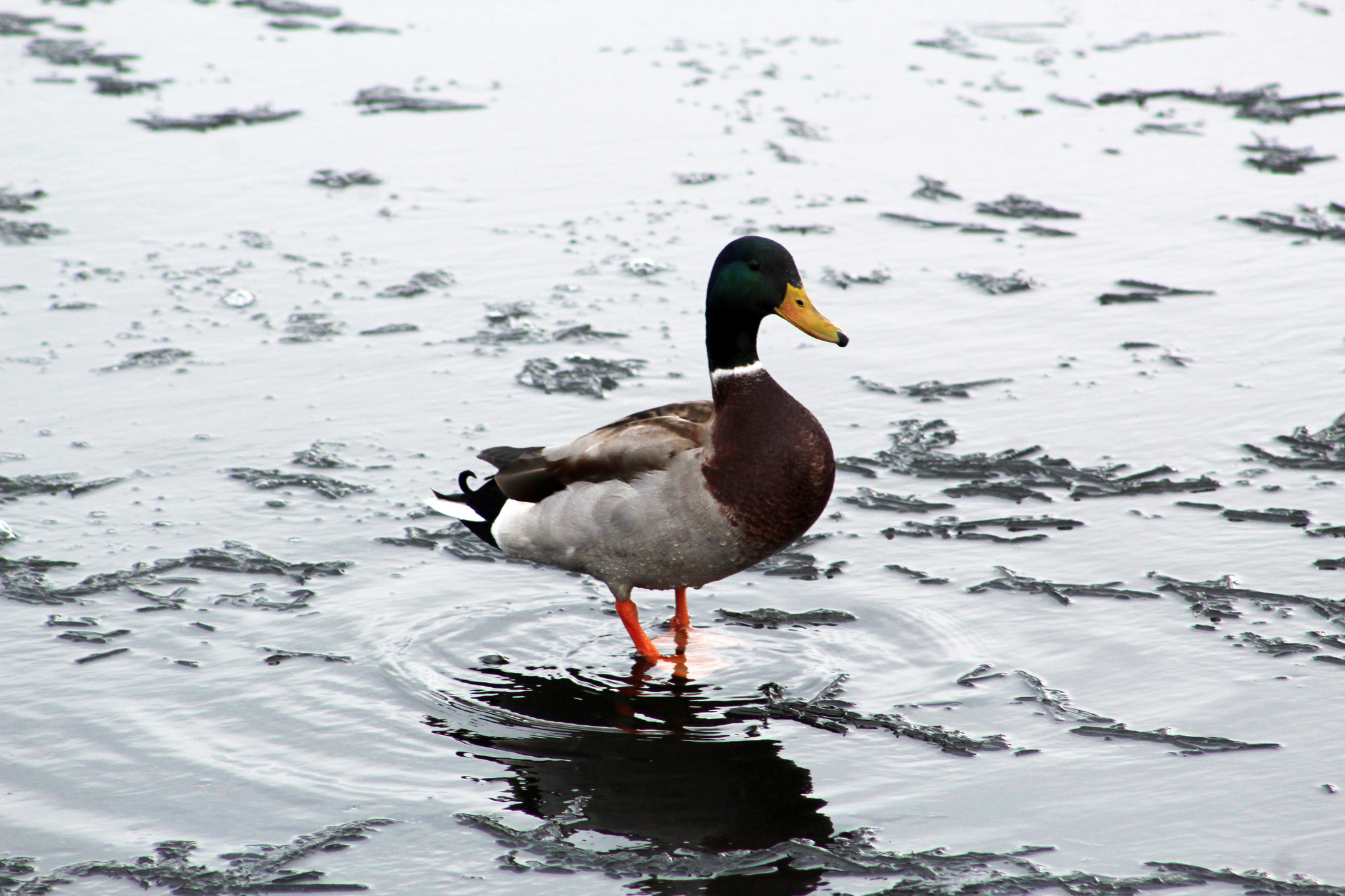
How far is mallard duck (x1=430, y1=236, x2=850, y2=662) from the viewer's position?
460 centimetres

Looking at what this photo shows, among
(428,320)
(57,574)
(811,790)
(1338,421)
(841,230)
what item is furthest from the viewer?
(841,230)

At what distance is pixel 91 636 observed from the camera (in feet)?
15.6

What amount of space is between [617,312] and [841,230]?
1.79 meters

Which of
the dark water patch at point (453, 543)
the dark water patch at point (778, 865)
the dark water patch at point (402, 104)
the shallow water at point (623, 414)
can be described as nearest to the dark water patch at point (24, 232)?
the shallow water at point (623, 414)

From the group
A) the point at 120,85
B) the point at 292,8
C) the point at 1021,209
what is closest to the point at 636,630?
the point at 1021,209

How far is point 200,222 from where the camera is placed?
357 inches

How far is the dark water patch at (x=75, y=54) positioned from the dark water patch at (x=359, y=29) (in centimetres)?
191

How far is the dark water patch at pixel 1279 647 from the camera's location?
4.54m

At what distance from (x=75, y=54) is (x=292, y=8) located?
242 centimetres

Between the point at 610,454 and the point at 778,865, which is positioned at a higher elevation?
the point at 610,454

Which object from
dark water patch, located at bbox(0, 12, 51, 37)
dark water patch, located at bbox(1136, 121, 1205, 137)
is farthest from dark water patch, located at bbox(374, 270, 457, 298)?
dark water patch, located at bbox(0, 12, 51, 37)

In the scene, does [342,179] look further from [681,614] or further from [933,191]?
[681,614]

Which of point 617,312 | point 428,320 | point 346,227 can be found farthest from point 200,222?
point 617,312

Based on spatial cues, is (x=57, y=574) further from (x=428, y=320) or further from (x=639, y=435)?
(x=428, y=320)
